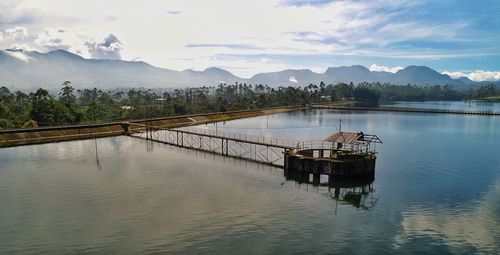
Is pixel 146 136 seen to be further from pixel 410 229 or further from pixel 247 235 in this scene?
pixel 410 229

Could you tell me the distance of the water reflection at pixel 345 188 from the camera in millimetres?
40156

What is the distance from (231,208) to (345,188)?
16.2 m

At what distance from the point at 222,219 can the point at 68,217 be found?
14.1 meters

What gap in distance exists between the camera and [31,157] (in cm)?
6019

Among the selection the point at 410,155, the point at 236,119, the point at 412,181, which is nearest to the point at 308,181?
the point at 412,181

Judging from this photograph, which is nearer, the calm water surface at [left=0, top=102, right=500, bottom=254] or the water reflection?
the calm water surface at [left=0, top=102, right=500, bottom=254]

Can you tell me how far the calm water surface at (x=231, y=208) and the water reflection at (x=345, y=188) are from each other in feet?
1.06

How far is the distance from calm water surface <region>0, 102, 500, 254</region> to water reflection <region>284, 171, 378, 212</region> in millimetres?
324

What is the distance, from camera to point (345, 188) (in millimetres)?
45125

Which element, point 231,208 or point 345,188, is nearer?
point 231,208

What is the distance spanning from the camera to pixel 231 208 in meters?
36.2

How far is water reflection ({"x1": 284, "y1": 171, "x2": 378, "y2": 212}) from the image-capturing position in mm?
40156

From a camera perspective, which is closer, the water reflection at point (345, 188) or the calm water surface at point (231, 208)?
the calm water surface at point (231, 208)

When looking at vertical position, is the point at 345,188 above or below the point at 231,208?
below
